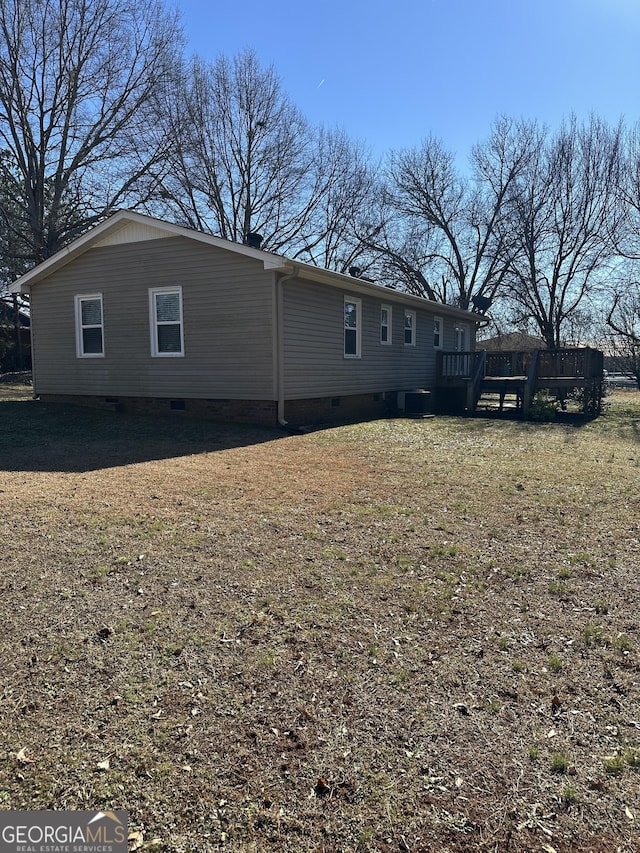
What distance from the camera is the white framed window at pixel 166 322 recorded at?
11.5 meters

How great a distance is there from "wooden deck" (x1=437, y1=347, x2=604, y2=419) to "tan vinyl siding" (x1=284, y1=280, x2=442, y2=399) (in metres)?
1.34

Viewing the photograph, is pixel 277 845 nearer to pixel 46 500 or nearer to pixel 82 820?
pixel 82 820

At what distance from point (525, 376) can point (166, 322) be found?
938cm

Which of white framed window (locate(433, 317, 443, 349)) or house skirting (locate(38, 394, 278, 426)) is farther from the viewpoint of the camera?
white framed window (locate(433, 317, 443, 349))

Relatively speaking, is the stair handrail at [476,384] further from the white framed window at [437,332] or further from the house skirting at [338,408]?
the white framed window at [437,332]

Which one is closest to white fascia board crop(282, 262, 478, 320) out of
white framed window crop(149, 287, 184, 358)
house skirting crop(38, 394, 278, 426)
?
house skirting crop(38, 394, 278, 426)

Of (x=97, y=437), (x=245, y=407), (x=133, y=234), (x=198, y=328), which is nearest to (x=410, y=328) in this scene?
(x=245, y=407)

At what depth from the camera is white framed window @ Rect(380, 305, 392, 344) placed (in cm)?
1457

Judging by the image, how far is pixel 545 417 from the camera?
13781 mm

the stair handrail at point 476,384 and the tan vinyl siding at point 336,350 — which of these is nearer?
the tan vinyl siding at point 336,350

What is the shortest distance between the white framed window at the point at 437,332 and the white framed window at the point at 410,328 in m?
1.75

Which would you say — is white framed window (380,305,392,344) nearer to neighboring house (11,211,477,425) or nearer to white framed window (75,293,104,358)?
neighboring house (11,211,477,425)

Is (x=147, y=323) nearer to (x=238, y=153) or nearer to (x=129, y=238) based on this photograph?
(x=129, y=238)

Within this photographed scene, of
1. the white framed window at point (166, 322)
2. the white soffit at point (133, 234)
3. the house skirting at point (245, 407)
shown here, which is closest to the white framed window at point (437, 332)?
the house skirting at point (245, 407)
